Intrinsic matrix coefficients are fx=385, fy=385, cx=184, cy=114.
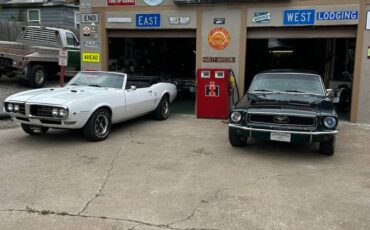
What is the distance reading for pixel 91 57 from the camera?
1186 cm

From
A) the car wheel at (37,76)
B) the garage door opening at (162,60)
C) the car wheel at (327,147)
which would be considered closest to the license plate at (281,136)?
the car wheel at (327,147)

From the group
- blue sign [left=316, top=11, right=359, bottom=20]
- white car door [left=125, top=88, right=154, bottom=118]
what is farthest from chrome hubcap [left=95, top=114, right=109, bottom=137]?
blue sign [left=316, top=11, right=359, bottom=20]

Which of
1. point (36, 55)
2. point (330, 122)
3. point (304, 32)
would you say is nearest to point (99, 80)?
point (330, 122)

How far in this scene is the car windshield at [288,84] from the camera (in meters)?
7.42

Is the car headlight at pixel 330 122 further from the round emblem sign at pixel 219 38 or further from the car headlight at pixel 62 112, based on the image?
the round emblem sign at pixel 219 38

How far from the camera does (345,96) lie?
1122 cm

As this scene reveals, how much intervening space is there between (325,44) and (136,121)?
880 centimetres

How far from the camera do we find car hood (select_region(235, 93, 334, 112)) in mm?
6473

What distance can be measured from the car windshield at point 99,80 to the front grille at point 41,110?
1.72 metres

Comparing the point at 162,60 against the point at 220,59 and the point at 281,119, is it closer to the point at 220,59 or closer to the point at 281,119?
the point at 220,59

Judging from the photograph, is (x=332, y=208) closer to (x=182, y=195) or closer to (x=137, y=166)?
(x=182, y=195)

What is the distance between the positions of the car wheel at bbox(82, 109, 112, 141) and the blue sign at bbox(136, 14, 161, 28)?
4.16 m

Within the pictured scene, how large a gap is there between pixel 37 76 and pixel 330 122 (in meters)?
11.4

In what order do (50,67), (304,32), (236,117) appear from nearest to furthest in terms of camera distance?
(236,117), (304,32), (50,67)
